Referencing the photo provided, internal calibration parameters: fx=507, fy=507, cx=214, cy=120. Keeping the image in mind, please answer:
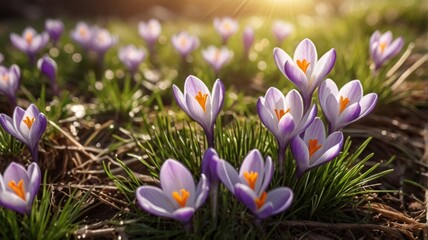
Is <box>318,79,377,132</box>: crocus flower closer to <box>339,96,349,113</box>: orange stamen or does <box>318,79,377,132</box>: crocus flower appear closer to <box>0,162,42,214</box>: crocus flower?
<box>339,96,349,113</box>: orange stamen

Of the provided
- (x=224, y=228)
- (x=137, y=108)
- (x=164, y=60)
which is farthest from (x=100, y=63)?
(x=224, y=228)

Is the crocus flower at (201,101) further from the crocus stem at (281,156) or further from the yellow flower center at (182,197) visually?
Answer: the yellow flower center at (182,197)

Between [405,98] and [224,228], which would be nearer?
[224,228]

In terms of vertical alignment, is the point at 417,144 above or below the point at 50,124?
below

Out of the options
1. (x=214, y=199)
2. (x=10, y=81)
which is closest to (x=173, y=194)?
(x=214, y=199)

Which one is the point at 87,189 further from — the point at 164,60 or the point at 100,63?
the point at 164,60

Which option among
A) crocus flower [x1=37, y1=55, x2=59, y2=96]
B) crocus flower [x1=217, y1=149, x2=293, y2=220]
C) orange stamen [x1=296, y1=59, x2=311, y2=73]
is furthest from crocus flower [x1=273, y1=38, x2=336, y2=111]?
crocus flower [x1=37, y1=55, x2=59, y2=96]
